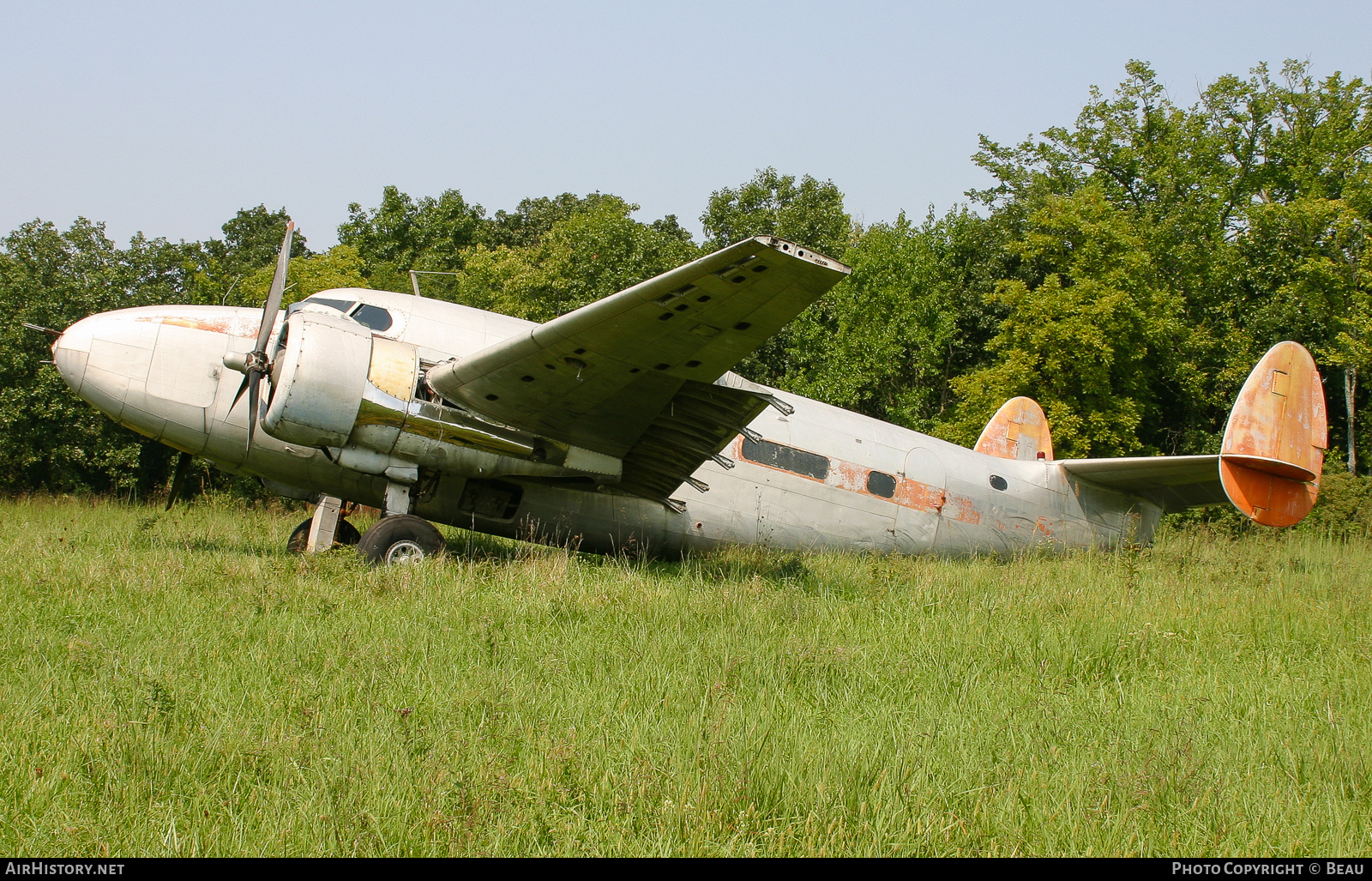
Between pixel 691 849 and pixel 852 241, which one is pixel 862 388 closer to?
pixel 852 241

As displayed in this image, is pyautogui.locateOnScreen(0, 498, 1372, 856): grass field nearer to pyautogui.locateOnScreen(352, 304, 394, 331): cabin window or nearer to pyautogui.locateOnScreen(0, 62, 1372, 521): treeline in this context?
pyautogui.locateOnScreen(352, 304, 394, 331): cabin window

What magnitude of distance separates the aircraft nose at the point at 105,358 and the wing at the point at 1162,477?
11.1 meters

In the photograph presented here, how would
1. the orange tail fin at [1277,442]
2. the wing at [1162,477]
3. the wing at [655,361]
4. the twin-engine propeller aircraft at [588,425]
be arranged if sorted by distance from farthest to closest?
1. the wing at [1162,477]
2. the orange tail fin at [1277,442]
3. the twin-engine propeller aircraft at [588,425]
4. the wing at [655,361]

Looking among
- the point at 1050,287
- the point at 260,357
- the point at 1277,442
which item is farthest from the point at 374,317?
the point at 1050,287

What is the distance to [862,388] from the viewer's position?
81.0 feet

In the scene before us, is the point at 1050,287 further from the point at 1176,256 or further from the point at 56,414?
the point at 56,414

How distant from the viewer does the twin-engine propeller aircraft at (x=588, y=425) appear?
26.6 ft

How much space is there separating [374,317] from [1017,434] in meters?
9.11

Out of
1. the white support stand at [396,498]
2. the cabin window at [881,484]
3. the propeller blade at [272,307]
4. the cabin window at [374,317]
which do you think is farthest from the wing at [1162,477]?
the propeller blade at [272,307]

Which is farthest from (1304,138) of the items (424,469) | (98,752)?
(98,752)

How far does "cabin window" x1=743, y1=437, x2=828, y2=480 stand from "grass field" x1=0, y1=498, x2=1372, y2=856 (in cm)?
229

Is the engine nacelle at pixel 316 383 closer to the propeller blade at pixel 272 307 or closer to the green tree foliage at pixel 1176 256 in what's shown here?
the propeller blade at pixel 272 307

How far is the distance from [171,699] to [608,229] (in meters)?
22.9

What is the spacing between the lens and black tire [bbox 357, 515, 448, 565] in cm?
879
